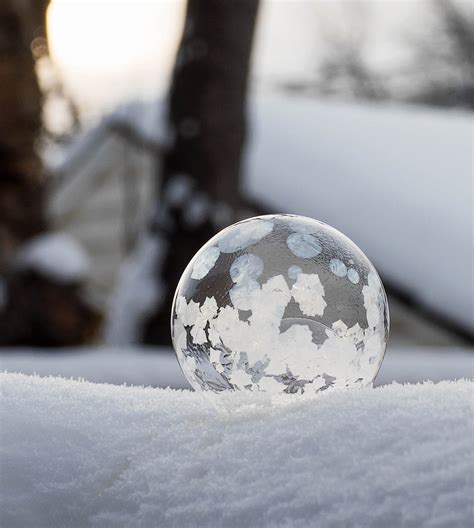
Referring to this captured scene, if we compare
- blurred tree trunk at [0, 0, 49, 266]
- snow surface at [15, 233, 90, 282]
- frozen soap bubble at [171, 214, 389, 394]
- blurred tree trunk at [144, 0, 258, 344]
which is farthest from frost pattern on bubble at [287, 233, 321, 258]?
blurred tree trunk at [0, 0, 49, 266]

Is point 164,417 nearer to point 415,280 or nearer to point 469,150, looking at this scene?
point 415,280

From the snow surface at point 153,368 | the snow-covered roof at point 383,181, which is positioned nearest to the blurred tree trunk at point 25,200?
the snow-covered roof at point 383,181

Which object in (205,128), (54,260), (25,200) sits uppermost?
(205,128)

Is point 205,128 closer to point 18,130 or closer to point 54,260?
point 54,260

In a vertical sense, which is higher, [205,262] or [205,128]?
[205,262]

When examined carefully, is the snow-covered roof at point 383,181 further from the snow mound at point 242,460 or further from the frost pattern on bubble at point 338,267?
the snow mound at point 242,460

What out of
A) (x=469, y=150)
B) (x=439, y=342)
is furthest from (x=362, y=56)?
(x=439, y=342)

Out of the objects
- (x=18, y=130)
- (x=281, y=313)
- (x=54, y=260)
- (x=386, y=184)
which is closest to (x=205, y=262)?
(x=281, y=313)

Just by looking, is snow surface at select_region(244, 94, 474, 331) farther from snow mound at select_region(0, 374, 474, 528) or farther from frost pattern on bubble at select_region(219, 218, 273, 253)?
snow mound at select_region(0, 374, 474, 528)
